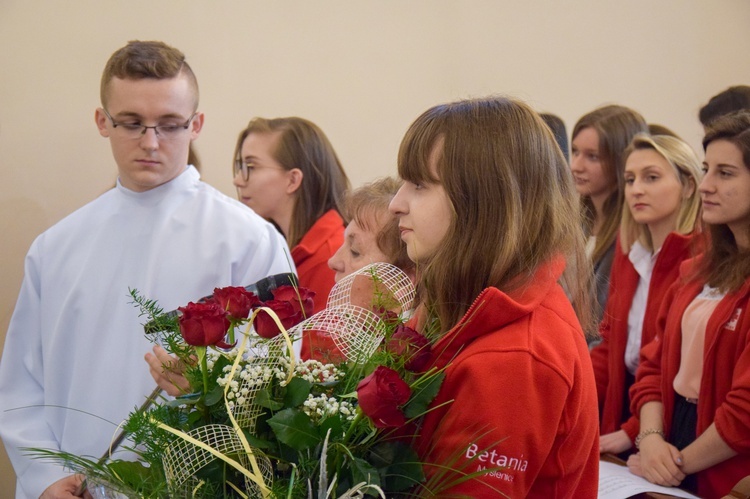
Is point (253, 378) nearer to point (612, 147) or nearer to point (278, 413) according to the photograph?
point (278, 413)

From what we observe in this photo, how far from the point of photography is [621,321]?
3102 mm

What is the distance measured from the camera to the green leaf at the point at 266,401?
1.13m

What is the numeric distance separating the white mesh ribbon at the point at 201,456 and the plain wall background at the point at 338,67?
266cm

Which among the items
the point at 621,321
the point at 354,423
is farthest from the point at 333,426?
the point at 621,321

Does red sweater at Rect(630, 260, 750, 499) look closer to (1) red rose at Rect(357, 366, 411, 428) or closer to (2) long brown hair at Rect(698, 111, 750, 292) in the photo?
(2) long brown hair at Rect(698, 111, 750, 292)

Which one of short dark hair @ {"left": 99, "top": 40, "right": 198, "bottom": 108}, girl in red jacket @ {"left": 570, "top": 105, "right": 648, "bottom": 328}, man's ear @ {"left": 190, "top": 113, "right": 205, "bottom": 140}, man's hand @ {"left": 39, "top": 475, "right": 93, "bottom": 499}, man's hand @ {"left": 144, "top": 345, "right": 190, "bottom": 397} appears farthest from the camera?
girl in red jacket @ {"left": 570, "top": 105, "right": 648, "bottom": 328}

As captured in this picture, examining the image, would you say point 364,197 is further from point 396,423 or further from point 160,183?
point 396,423

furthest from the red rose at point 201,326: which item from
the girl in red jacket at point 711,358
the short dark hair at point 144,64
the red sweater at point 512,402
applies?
the girl in red jacket at point 711,358

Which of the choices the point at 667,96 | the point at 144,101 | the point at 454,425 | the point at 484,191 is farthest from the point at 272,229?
the point at 667,96

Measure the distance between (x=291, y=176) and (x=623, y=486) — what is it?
1.84m

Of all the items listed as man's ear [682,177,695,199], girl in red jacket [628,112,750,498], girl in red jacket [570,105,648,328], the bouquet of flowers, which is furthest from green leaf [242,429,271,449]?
girl in red jacket [570,105,648,328]

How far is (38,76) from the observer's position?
3.50m

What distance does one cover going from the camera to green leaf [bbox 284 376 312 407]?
1.14 metres

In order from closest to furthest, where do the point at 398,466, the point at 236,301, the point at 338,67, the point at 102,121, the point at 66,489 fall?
the point at 398,466
the point at 236,301
the point at 66,489
the point at 102,121
the point at 338,67
